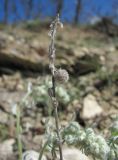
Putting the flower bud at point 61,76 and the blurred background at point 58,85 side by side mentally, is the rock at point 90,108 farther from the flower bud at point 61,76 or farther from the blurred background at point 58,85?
the flower bud at point 61,76

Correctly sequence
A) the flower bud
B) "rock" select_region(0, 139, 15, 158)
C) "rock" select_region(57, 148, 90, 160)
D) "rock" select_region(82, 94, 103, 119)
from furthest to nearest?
"rock" select_region(82, 94, 103, 119)
"rock" select_region(0, 139, 15, 158)
"rock" select_region(57, 148, 90, 160)
the flower bud

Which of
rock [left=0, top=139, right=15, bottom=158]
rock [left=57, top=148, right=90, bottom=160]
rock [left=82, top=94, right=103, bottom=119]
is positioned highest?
rock [left=82, top=94, right=103, bottom=119]

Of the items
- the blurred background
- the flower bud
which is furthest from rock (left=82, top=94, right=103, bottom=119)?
the flower bud

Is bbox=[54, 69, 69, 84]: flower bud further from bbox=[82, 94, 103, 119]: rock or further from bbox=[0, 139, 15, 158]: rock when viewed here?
bbox=[82, 94, 103, 119]: rock

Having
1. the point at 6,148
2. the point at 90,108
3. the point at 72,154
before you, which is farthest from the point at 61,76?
the point at 90,108

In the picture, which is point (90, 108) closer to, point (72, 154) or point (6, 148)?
point (6, 148)

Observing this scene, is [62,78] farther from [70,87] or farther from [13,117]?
[70,87]
